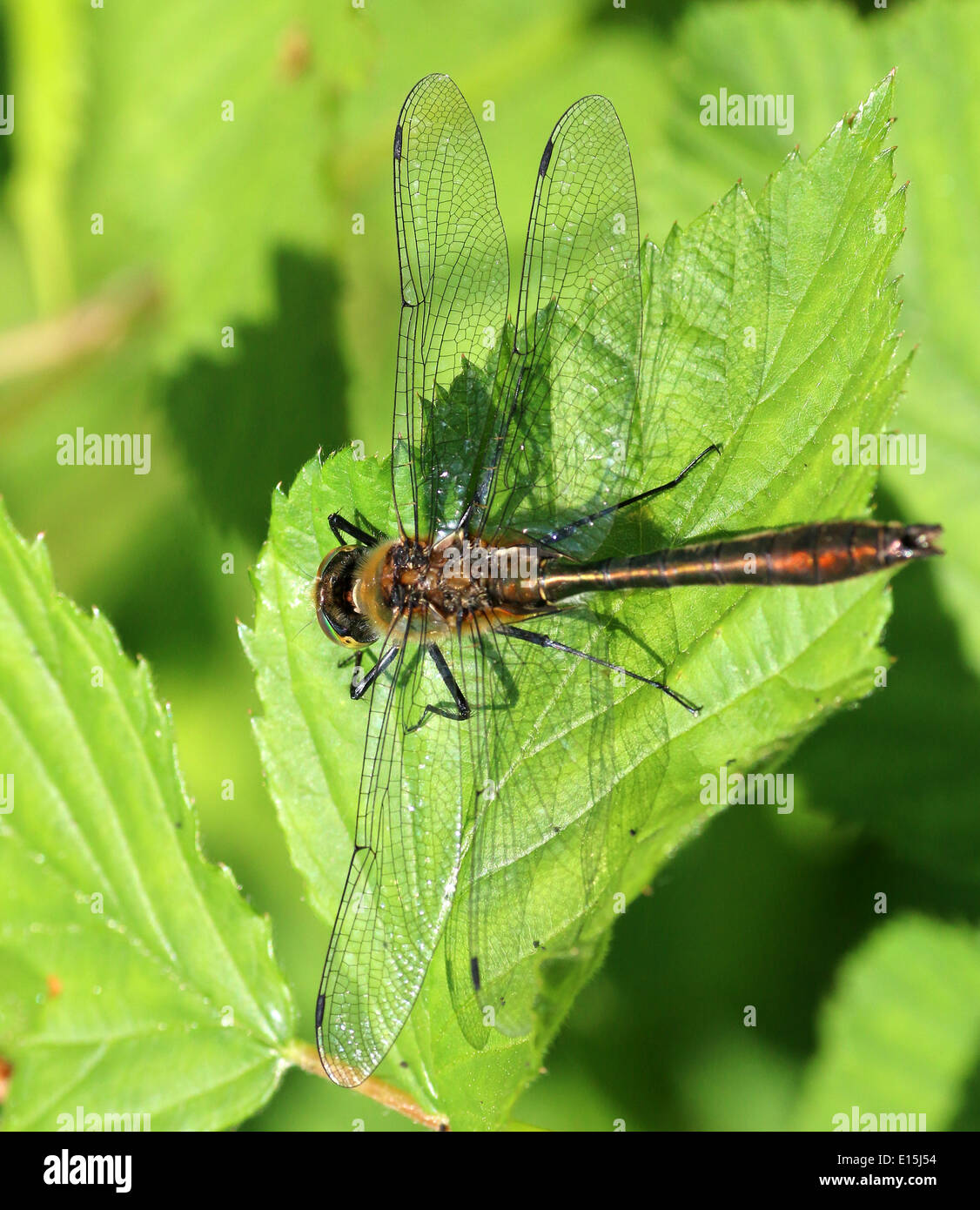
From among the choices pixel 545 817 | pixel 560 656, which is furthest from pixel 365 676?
pixel 545 817

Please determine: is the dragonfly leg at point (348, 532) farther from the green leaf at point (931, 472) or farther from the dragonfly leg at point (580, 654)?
the green leaf at point (931, 472)

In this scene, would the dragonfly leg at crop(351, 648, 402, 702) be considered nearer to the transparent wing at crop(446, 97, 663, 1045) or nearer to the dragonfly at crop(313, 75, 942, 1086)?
the dragonfly at crop(313, 75, 942, 1086)

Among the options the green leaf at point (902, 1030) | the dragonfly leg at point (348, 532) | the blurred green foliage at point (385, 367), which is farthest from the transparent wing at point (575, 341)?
the green leaf at point (902, 1030)

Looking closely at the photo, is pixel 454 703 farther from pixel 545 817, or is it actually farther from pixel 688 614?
pixel 688 614

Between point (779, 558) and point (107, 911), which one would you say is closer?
point (779, 558)

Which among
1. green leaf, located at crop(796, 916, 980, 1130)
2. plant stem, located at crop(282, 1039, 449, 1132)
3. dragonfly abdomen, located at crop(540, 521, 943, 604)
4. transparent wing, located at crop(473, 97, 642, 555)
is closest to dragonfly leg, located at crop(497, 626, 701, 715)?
dragonfly abdomen, located at crop(540, 521, 943, 604)
